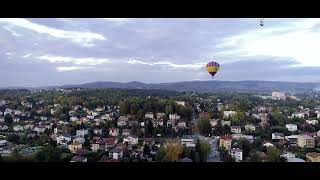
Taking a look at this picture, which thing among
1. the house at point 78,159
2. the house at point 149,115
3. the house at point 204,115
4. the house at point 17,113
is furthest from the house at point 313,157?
the house at point 17,113

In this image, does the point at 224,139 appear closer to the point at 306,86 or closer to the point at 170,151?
the point at 170,151

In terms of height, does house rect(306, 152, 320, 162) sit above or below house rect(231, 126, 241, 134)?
below

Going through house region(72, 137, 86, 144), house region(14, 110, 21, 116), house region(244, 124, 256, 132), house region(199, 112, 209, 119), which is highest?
house region(14, 110, 21, 116)

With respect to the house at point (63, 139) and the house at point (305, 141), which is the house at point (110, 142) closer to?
the house at point (63, 139)

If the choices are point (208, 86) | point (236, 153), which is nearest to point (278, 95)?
point (208, 86)

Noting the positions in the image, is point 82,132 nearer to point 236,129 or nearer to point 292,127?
point 236,129

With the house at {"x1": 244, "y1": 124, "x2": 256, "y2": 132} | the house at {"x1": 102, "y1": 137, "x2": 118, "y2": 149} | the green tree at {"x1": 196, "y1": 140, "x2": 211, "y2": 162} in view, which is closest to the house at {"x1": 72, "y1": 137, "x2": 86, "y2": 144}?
the house at {"x1": 102, "y1": 137, "x2": 118, "y2": 149}

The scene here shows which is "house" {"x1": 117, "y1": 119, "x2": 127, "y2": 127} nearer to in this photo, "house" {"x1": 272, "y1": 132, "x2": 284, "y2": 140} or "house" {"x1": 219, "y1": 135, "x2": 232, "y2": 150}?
"house" {"x1": 219, "y1": 135, "x2": 232, "y2": 150}
